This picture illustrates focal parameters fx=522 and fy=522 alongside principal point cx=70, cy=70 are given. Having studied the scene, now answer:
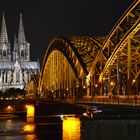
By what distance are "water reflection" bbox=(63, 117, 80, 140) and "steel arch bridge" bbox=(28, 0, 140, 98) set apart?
35.6 ft

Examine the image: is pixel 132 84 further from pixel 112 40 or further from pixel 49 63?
pixel 49 63

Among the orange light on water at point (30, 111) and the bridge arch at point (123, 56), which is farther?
the orange light on water at point (30, 111)

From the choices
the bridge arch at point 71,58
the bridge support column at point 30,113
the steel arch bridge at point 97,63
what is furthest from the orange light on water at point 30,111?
the bridge arch at point 71,58

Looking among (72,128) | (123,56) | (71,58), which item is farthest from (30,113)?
(72,128)

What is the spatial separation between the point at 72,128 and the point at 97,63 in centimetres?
3865

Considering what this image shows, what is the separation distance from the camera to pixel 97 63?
91.2 metres

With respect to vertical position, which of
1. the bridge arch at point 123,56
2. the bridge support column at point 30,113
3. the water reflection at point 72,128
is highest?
the bridge arch at point 123,56

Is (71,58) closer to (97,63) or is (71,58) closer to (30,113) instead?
(30,113)

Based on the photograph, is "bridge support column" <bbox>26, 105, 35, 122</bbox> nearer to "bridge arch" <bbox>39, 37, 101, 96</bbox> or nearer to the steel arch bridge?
the steel arch bridge

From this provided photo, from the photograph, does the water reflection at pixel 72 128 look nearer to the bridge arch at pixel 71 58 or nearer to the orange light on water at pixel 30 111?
the bridge arch at pixel 71 58

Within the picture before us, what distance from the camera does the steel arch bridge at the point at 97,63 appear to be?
67.8 metres

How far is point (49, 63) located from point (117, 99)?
86.1m

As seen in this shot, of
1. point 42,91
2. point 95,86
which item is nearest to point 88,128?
point 95,86

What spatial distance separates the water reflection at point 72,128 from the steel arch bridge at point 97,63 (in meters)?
10.9
